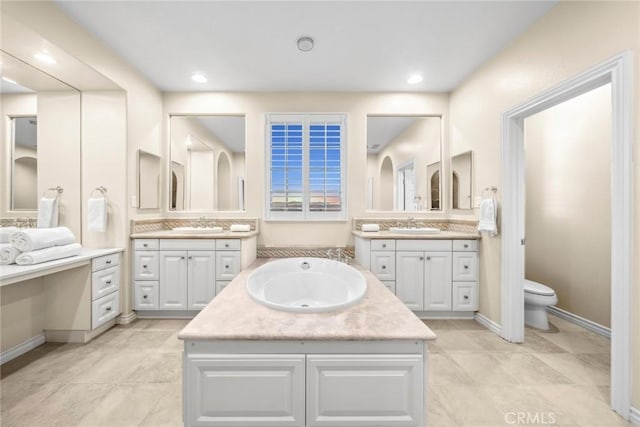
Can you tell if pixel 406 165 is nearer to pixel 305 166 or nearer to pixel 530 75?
pixel 305 166

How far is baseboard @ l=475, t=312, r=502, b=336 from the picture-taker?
230 cm

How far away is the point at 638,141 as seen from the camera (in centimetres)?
132

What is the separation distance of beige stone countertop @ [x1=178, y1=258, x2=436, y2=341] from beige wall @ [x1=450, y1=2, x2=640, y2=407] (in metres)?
1.24

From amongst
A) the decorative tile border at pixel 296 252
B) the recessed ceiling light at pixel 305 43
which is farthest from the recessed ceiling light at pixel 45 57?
the decorative tile border at pixel 296 252

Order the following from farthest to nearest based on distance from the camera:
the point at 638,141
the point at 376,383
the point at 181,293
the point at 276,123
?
1. the point at 276,123
2. the point at 181,293
3. the point at 638,141
4. the point at 376,383

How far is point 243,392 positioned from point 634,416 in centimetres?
199

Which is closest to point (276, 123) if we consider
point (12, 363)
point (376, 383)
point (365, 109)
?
point (365, 109)

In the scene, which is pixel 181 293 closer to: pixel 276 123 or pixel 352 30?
pixel 276 123

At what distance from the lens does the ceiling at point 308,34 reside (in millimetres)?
1814

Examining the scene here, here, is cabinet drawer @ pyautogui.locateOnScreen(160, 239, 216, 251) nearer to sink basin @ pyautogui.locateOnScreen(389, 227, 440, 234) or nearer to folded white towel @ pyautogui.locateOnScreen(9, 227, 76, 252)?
folded white towel @ pyautogui.locateOnScreen(9, 227, 76, 252)

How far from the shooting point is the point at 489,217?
2318 millimetres

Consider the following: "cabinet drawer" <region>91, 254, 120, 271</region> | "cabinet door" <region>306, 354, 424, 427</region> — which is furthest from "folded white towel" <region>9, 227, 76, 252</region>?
"cabinet door" <region>306, 354, 424, 427</region>

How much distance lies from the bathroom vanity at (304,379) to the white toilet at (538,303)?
191 centimetres

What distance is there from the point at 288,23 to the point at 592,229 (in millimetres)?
3255
